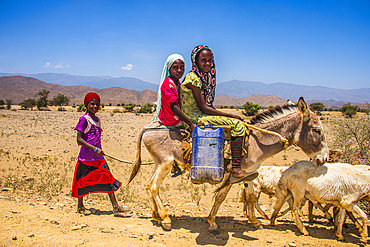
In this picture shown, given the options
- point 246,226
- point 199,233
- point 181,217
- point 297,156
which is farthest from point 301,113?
point 297,156

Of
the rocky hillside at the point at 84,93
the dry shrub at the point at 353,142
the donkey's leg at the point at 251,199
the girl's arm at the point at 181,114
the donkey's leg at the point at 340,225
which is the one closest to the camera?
the girl's arm at the point at 181,114

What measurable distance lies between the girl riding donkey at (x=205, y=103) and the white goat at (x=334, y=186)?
1062mm

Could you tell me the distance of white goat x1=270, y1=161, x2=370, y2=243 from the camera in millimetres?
4508

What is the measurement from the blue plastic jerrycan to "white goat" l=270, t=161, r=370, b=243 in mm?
1840

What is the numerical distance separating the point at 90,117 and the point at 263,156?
3646mm

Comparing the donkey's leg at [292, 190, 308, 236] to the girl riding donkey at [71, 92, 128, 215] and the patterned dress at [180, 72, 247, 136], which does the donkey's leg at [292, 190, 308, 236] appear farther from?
the girl riding donkey at [71, 92, 128, 215]

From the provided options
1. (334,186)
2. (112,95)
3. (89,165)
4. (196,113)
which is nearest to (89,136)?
(89,165)

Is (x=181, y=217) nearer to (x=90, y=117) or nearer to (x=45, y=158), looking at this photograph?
(x=90, y=117)

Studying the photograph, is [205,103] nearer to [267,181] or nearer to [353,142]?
[267,181]

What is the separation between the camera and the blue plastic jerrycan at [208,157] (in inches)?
158

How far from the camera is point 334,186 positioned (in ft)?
14.9

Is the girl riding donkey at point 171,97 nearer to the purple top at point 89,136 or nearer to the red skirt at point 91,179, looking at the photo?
the purple top at point 89,136

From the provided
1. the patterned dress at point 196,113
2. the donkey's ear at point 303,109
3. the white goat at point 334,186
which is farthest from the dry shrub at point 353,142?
the patterned dress at point 196,113

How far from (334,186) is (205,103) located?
285cm
